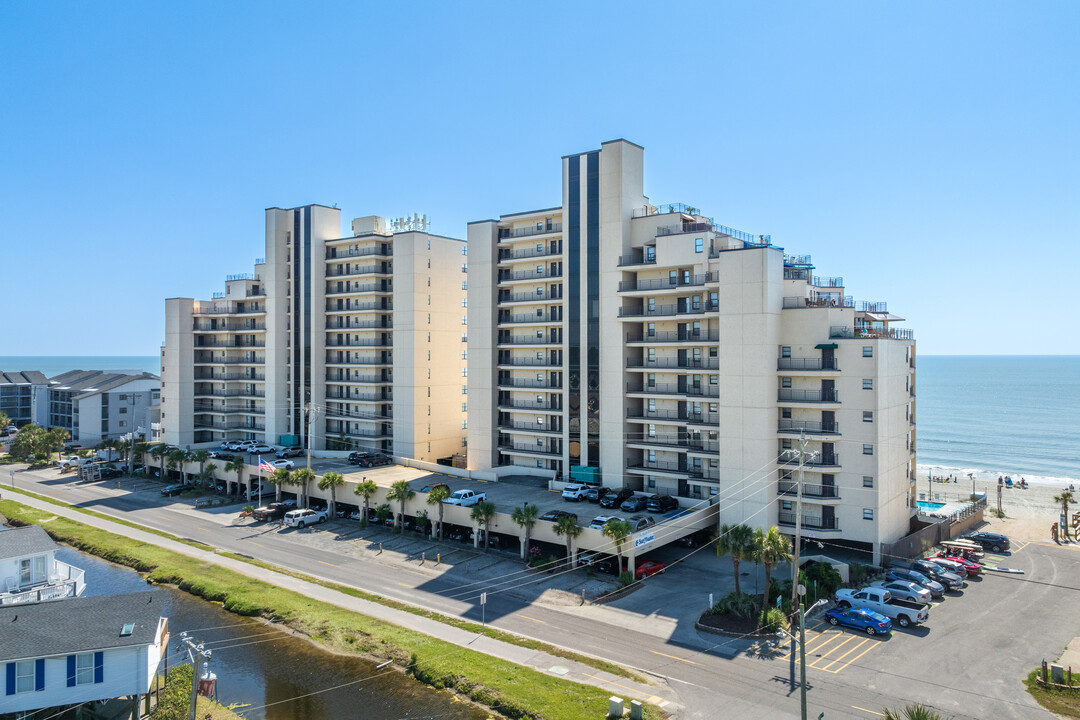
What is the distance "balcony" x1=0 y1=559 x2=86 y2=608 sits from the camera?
41.7 m

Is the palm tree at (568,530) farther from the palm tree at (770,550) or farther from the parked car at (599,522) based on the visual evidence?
the palm tree at (770,550)

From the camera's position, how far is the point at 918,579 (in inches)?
1928

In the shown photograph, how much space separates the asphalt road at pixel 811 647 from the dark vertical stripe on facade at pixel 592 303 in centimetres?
1829

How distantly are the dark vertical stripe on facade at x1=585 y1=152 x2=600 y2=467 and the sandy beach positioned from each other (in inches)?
1625

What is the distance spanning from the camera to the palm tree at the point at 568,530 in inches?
1994

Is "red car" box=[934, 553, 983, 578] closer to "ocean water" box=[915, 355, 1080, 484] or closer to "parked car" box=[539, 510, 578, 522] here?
"parked car" box=[539, 510, 578, 522]

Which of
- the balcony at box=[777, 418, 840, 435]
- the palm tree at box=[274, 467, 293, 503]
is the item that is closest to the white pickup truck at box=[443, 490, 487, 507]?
the palm tree at box=[274, 467, 293, 503]

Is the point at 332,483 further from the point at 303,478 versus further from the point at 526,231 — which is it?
the point at 526,231

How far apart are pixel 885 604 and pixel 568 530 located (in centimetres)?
2168

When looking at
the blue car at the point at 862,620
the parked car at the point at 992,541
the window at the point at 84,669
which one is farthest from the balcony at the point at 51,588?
the parked car at the point at 992,541

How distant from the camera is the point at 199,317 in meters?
103

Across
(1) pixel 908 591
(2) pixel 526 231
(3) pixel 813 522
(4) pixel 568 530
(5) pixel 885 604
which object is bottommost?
(5) pixel 885 604

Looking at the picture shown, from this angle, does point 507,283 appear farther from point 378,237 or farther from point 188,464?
point 188,464

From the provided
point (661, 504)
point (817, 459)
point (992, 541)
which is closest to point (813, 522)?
point (817, 459)
